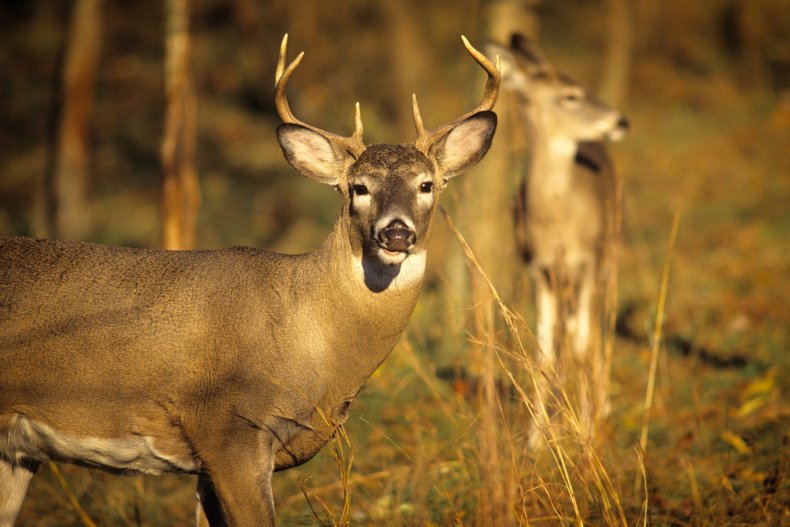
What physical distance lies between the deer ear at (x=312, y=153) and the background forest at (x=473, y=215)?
0.66 metres

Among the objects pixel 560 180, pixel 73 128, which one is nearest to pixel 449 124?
pixel 560 180

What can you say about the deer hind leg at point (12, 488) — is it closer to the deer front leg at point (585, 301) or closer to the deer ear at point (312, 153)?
the deer ear at point (312, 153)

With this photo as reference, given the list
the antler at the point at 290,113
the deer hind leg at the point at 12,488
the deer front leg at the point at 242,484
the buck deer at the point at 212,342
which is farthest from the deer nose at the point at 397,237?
the deer hind leg at the point at 12,488

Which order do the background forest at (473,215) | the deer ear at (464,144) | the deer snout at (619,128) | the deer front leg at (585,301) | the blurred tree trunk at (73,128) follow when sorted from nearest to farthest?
the deer ear at (464,144), the background forest at (473,215), the deer front leg at (585,301), the deer snout at (619,128), the blurred tree trunk at (73,128)

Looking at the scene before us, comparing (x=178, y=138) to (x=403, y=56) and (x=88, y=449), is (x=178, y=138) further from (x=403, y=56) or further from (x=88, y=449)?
(x=403, y=56)

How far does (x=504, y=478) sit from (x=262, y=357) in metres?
1.21

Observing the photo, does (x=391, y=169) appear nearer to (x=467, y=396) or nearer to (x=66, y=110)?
(x=467, y=396)

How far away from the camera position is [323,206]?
46.0ft

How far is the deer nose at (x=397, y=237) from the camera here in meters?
3.58

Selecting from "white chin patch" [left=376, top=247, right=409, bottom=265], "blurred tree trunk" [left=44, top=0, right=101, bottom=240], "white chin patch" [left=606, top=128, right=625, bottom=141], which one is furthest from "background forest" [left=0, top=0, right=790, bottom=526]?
"white chin patch" [left=606, top=128, right=625, bottom=141]

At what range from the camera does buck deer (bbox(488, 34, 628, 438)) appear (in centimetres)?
714

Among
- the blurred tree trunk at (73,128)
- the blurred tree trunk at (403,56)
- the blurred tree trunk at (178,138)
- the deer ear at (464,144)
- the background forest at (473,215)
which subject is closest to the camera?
the deer ear at (464,144)

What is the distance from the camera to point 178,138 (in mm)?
7543

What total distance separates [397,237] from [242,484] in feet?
3.95
